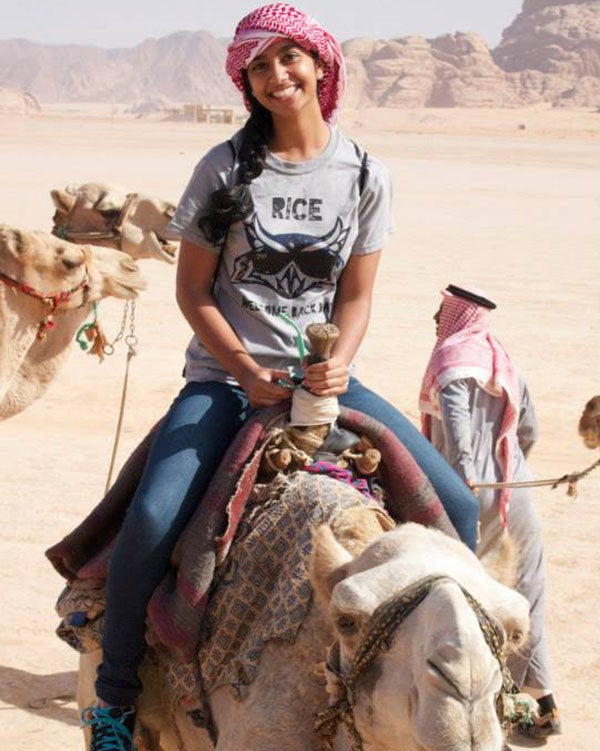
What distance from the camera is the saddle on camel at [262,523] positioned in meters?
3.75

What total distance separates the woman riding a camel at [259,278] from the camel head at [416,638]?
89 centimetres

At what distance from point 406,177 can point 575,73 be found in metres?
116

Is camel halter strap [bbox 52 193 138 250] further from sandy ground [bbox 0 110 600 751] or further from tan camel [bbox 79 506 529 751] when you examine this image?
tan camel [bbox 79 506 529 751]

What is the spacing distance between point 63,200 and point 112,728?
16.5ft

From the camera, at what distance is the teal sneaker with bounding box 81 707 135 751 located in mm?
4125

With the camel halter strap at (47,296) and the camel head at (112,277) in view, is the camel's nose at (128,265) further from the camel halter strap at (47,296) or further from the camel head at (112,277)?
the camel halter strap at (47,296)

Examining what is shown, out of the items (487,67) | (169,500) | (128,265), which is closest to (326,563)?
(169,500)

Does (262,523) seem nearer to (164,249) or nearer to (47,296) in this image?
(47,296)

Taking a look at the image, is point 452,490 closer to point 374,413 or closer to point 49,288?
point 374,413

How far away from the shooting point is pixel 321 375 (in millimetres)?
3904

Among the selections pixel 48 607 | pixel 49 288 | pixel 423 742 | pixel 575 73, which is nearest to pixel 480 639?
pixel 423 742

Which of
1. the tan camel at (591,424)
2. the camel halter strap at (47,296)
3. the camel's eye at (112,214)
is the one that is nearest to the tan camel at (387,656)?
the tan camel at (591,424)

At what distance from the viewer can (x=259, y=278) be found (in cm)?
435

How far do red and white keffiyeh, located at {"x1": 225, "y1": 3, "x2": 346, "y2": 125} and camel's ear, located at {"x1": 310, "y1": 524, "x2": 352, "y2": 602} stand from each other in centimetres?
179
